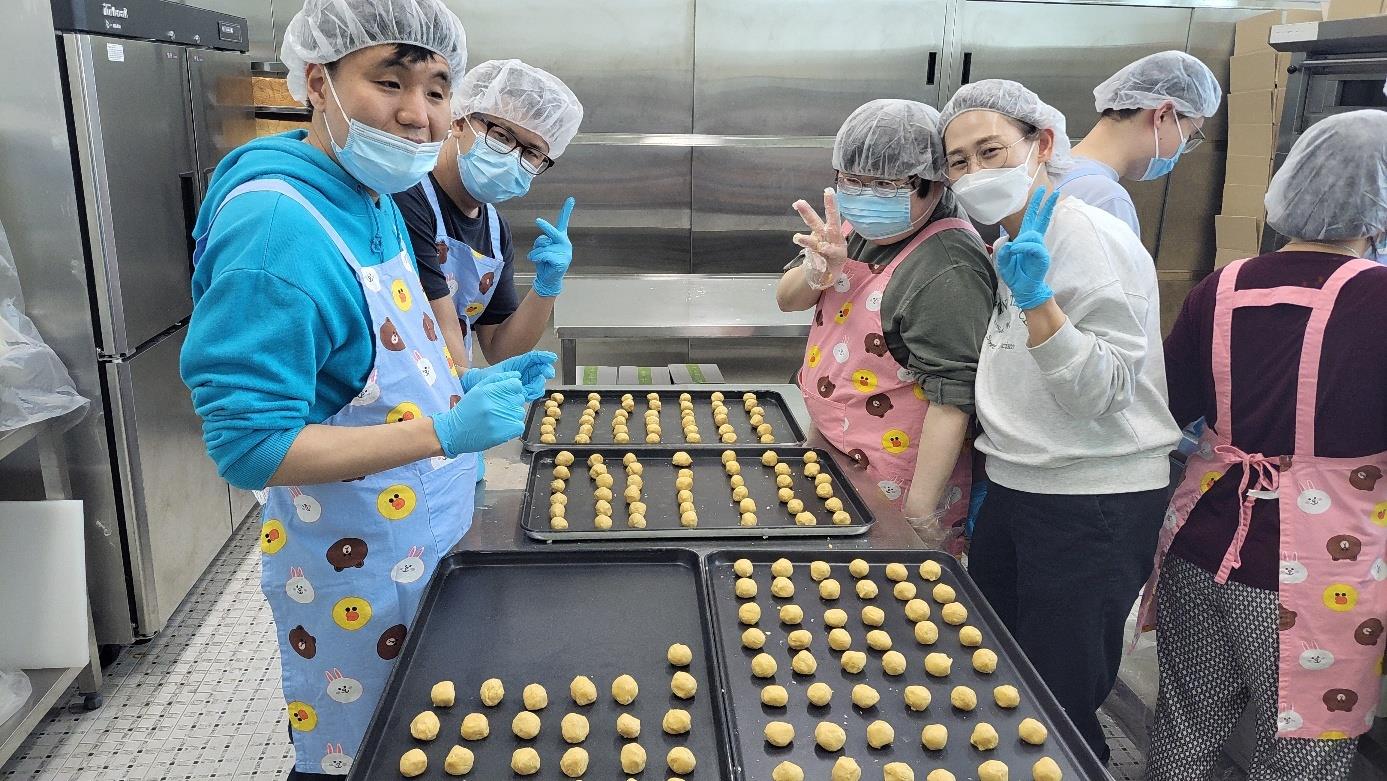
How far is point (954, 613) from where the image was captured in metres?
1.36

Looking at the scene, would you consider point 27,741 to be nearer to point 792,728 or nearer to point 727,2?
point 792,728

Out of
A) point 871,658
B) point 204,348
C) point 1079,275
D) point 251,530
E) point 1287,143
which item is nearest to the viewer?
point 204,348

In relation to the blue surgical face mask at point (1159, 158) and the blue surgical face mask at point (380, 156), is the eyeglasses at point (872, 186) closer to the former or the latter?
the blue surgical face mask at point (380, 156)

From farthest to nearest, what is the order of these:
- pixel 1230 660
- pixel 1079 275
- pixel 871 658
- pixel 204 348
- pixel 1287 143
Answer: pixel 1287 143 → pixel 1230 660 → pixel 1079 275 → pixel 871 658 → pixel 204 348

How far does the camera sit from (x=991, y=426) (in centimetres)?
167

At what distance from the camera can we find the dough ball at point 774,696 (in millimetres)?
1189

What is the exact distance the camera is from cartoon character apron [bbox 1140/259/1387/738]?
1575mm

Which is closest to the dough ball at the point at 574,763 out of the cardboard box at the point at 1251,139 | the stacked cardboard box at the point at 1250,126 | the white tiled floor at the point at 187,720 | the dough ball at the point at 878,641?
the dough ball at the point at 878,641

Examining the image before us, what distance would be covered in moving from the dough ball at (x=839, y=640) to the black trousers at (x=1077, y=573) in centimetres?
57

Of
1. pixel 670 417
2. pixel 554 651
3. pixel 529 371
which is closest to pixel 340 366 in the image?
pixel 529 371

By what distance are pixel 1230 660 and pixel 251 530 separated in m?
3.35

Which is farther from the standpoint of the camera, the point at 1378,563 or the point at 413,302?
the point at 1378,563

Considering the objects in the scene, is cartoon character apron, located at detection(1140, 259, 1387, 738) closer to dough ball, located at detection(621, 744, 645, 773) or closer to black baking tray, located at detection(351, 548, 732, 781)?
black baking tray, located at detection(351, 548, 732, 781)

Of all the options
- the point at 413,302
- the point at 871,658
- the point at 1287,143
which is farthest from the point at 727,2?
the point at 871,658
